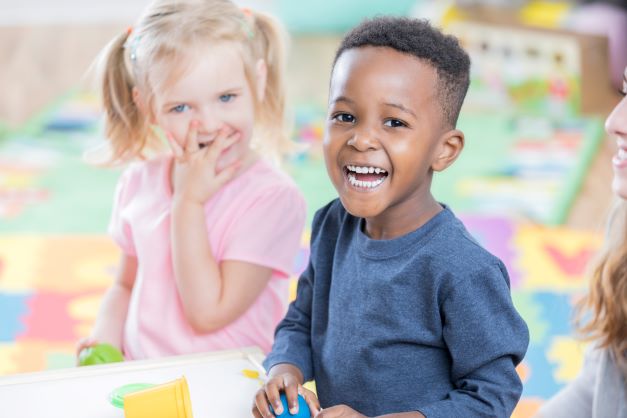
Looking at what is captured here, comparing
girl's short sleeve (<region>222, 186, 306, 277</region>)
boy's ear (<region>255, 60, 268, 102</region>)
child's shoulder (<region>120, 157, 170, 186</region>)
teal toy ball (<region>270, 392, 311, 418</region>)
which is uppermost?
boy's ear (<region>255, 60, 268, 102</region>)

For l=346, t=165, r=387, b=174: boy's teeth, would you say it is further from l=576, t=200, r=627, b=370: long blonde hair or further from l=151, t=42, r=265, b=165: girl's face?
l=576, t=200, r=627, b=370: long blonde hair

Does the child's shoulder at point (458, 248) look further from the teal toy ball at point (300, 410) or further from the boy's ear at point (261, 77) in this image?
the boy's ear at point (261, 77)

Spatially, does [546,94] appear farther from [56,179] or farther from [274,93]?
[274,93]

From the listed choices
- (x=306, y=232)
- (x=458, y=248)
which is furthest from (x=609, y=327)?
(x=306, y=232)

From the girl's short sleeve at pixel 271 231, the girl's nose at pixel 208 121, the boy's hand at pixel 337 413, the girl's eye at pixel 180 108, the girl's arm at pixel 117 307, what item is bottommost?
the girl's arm at pixel 117 307

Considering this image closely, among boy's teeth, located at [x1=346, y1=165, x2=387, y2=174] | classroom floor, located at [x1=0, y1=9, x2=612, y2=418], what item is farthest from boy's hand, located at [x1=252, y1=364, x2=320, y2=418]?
classroom floor, located at [x1=0, y1=9, x2=612, y2=418]

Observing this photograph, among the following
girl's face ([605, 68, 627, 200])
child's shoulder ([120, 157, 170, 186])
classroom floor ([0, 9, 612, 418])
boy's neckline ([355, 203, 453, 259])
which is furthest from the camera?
classroom floor ([0, 9, 612, 418])

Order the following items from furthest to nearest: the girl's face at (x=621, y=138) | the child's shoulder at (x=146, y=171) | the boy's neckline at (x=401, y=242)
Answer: the child's shoulder at (x=146, y=171) → the girl's face at (x=621, y=138) → the boy's neckline at (x=401, y=242)

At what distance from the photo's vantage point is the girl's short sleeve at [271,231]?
1.23 metres

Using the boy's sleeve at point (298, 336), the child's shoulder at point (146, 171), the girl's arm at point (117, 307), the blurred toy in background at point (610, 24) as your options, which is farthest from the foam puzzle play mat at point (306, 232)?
the boy's sleeve at point (298, 336)

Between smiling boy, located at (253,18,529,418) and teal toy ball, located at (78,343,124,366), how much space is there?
27 cm

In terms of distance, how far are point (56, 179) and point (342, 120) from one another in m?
2.25

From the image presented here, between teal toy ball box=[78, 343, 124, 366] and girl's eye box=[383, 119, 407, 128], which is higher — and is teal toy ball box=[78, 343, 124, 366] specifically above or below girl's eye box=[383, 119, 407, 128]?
below

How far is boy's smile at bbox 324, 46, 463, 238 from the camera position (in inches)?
35.5
